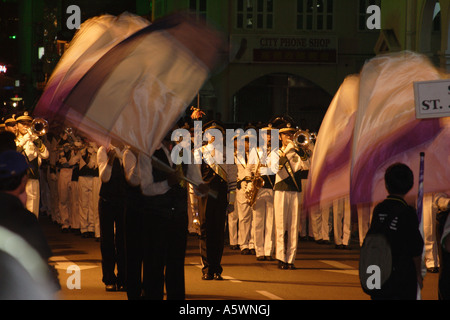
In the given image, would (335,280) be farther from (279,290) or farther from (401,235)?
(401,235)

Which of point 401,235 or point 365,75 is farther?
point 365,75

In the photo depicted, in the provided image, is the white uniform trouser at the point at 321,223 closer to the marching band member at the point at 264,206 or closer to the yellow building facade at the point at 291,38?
the marching band member at the point at 264,206

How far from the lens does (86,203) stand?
19297mm

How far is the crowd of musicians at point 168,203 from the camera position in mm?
9359

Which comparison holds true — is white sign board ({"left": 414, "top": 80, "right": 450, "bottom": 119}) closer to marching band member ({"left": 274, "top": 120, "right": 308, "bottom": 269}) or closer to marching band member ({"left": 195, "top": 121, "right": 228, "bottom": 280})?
marching band member ({"left": 195, "top": 121, "right": 228, "bottom": 280})

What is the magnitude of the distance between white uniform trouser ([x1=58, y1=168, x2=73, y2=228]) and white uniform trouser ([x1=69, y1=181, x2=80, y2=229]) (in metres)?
0.17

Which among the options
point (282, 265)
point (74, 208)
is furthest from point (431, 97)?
point (74, 208)

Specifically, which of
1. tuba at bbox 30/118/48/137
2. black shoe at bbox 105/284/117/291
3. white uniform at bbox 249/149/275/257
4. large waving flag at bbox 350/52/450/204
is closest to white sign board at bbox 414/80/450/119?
large waving flag at bbox 350/52/450/204

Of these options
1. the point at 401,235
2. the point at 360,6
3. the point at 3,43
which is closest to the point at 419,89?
the point at 401,235

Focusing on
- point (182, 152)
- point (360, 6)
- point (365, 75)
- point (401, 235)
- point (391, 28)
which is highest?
point (360, 6)

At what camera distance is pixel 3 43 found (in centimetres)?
8006

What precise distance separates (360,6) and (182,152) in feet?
107

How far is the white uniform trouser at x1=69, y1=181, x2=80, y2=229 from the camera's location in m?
19.8

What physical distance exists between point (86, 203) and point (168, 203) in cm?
1027
